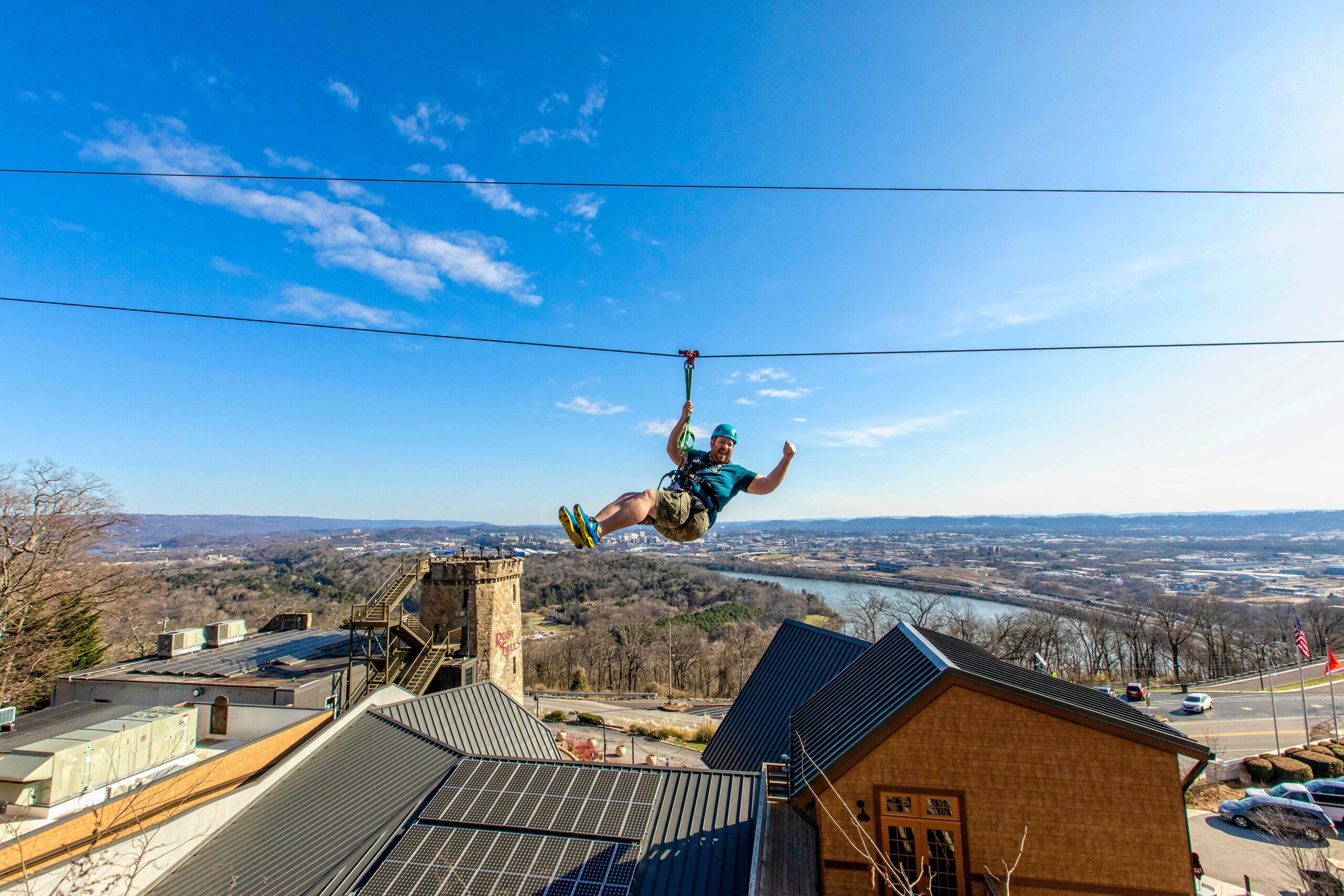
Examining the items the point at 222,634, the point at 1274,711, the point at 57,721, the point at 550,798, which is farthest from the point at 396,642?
the point at 1274,711

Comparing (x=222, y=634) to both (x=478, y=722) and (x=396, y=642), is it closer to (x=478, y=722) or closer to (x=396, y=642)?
(x=396, y=642)

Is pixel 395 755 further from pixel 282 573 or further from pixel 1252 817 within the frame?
pixel 282 573

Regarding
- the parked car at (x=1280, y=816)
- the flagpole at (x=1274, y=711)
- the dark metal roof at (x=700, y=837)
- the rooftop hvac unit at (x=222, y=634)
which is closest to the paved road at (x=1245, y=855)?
the parked car at (x=1280, y=816)

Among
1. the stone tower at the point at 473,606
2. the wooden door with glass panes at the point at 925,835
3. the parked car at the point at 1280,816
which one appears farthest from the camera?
the stone tower at the point at 473,606

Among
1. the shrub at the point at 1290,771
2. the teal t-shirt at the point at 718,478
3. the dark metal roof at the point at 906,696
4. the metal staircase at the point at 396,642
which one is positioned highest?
the teal t-shirt at the point at 718,478

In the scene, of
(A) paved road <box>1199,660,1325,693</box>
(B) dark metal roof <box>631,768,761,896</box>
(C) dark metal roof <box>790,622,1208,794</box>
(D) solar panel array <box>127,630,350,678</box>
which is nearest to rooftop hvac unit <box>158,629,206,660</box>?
(D) solar panel array <box>127,630,350,678</box>

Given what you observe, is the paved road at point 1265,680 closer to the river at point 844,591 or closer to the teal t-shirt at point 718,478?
the river at point 844,591
